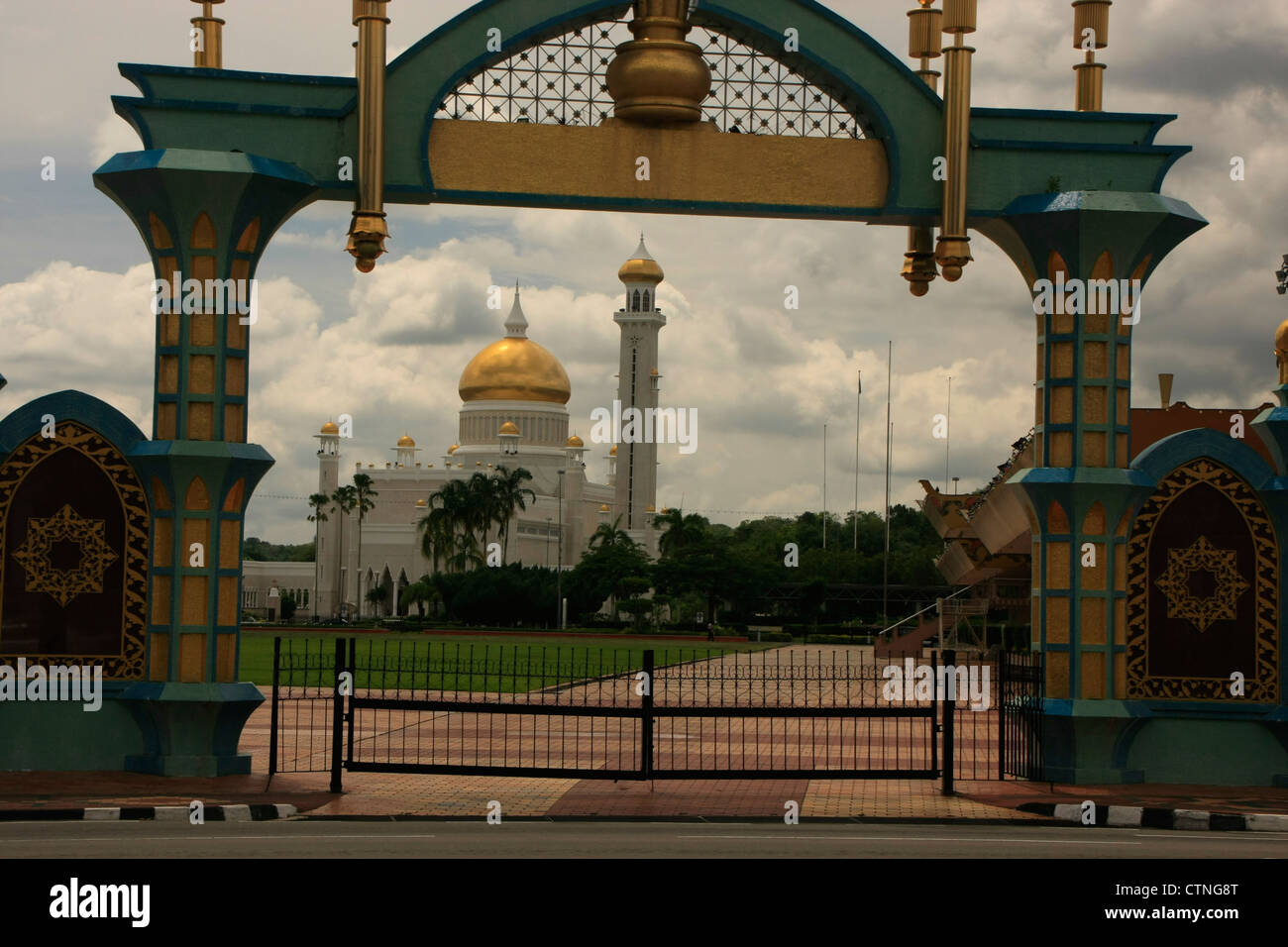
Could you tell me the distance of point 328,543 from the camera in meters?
90.4

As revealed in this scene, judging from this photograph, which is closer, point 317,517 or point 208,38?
point 208,38

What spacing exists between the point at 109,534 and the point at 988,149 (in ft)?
26.7

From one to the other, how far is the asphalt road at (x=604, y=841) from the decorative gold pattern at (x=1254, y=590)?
234 centimetres

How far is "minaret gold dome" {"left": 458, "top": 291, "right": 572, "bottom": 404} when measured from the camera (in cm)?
9594

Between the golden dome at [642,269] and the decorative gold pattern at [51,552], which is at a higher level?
the golden dome at [642,269]

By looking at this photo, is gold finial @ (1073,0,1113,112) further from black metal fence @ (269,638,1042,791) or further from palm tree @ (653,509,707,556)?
palm tree @ (653,509,707,556)

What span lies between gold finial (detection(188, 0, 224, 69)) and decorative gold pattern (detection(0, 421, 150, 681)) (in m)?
3.30

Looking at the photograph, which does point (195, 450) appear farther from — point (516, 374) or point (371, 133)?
point (516, 374)

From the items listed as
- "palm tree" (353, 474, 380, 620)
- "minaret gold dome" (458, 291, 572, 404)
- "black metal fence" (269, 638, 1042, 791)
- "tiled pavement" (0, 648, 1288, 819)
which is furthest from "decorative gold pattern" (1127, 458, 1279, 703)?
"minaret gold dome" (458, 291, 572, 404)

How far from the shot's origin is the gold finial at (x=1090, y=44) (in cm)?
1423

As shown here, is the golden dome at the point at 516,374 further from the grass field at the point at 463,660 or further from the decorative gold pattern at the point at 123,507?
the decorative gold pattern at the point at 123,507

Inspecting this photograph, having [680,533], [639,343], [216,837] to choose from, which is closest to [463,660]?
[216,837]

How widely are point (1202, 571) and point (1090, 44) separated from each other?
473 centimetres

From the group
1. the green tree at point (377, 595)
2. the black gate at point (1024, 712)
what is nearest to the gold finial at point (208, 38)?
the black gate at point (1024, 712)
